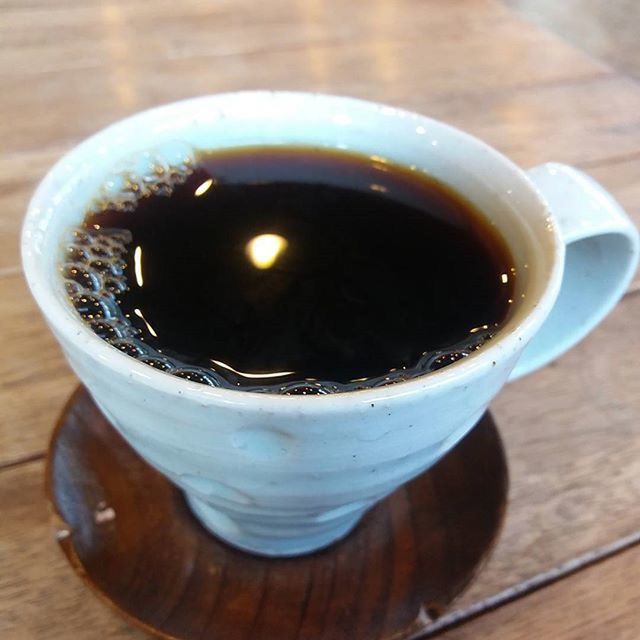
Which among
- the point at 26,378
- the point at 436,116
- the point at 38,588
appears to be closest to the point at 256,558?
the point at 38,588

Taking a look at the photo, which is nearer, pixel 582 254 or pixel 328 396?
pixel 328 396

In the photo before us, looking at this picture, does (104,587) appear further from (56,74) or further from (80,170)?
(56,74)

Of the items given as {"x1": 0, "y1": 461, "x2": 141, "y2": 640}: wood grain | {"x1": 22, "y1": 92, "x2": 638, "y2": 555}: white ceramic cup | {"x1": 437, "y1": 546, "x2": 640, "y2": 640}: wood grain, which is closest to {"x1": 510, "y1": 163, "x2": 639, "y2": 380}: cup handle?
{"x1": 22, "y1": 92, "x2": 638, "y2": 555}: white ceramic cup

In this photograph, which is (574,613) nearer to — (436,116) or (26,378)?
(26,378)

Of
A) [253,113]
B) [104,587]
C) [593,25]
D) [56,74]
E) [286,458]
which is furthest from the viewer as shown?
[593,25]

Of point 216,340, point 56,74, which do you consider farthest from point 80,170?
point 56,74

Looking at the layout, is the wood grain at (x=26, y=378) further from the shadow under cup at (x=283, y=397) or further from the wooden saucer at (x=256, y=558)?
the shadow under cup at (x=283, y=397)
